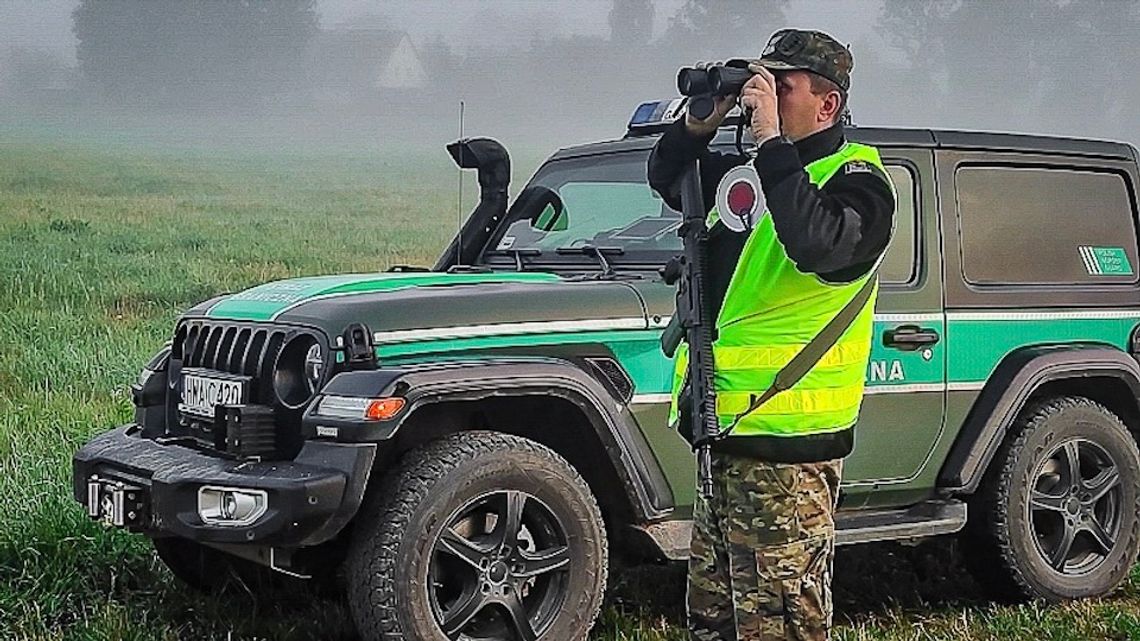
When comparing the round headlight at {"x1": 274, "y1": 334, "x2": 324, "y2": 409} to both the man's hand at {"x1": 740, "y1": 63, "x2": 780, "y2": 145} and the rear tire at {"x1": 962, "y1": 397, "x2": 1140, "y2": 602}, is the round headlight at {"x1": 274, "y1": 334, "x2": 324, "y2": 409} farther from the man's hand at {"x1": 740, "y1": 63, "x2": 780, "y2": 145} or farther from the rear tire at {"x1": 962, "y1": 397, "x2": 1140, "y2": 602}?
the rear tire at {"x1": 962, "y1": 397, "x2": 1140, "y2": 602}

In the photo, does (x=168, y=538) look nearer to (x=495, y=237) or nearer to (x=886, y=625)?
(x=495, y=237)

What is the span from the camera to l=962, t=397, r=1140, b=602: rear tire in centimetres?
546

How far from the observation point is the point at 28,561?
5.27 metres

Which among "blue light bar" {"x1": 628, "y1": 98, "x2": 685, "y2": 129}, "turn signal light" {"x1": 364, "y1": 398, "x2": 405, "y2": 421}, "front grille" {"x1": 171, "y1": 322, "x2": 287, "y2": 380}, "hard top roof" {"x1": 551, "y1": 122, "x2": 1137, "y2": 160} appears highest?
"blue light bar" {"x1": 628, "y1": 98, "x2": 685, "y2": 129}

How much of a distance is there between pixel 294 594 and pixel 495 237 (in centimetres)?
149

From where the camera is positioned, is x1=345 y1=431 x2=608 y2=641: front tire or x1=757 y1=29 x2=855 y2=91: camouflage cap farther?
x1=345 y1=431 x2=608 y2=641: front tire

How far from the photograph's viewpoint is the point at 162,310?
8.20m

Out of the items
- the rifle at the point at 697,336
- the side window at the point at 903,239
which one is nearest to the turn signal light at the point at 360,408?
the rifle at the point at 697,336

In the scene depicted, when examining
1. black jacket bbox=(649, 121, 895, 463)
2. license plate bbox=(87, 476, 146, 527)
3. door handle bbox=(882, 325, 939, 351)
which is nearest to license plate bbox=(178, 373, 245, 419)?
license plate bbox=(87, 476, 146, 527)

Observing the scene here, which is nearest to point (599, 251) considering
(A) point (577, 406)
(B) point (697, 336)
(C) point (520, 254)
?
(C) point (520, 254)

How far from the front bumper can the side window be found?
Answer: 1957 mm

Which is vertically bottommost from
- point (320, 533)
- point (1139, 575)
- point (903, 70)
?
point (1139, 575)

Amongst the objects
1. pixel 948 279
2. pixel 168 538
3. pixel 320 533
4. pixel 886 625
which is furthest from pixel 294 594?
pixel 948 279

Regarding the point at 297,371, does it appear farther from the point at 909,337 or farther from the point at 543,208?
the point at 909,337
